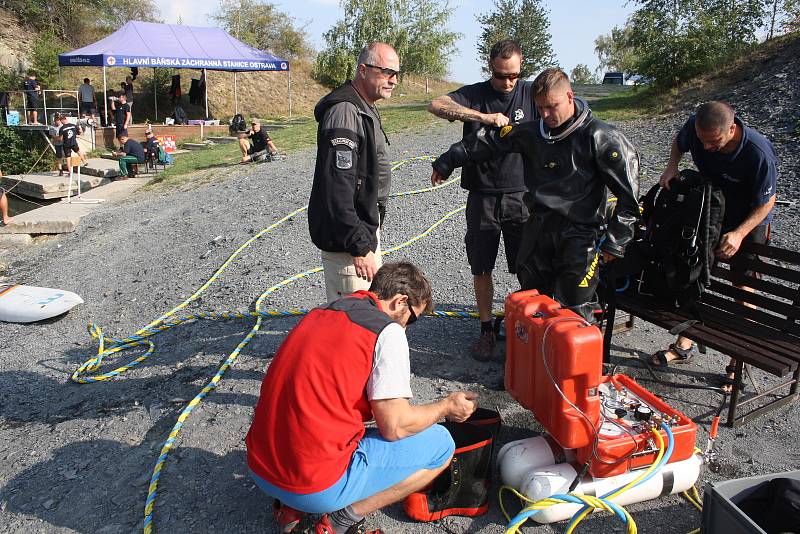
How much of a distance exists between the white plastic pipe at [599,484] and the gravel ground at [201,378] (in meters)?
0.09

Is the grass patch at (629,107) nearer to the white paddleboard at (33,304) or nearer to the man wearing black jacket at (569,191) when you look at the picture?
the man wearing black jacket at (569,191)

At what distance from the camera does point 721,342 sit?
362cm

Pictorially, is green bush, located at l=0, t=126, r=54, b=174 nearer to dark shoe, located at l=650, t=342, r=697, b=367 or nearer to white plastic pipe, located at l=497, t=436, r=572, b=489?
dark shoe, located at l=650, t=342, r=697, b=367

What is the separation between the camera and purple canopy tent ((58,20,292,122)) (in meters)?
19.5

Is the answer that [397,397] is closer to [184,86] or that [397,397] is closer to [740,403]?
[740,403]

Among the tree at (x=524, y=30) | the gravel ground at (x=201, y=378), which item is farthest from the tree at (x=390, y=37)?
the gravel ground at (x=201, y=378)

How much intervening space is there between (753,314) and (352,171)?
110 inches

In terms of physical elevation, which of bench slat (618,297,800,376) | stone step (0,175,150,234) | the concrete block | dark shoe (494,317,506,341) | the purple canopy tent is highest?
the purple canopy tent

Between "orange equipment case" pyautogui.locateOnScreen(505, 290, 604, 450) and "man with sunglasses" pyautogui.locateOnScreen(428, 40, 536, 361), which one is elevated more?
"man with sunglasses" pyautogui.locateOnScreen(428, 40, 536, 361)

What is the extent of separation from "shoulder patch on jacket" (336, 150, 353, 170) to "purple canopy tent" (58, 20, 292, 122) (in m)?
18.8

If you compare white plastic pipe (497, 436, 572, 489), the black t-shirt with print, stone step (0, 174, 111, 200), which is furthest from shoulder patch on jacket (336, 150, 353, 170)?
stone step (0, 174, 111, 200)

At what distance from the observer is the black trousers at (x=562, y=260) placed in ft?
11.8

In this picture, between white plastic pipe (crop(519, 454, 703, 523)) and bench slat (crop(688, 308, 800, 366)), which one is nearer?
white plastic pipe (crop(519, 454, 703, 523))

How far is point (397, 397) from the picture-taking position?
2428 millimetres
